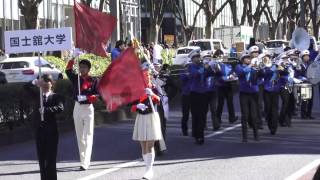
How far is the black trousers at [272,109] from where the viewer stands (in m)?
14.5

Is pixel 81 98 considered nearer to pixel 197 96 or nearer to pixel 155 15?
pixel 197 96

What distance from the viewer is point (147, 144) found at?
9.65 meters

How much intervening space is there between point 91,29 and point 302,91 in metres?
7.12

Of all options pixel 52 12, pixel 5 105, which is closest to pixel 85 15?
pixel 5 105

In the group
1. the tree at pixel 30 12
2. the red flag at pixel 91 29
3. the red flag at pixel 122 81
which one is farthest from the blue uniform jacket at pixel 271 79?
the tree at pixel 30 12

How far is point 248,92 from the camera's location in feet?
44.2

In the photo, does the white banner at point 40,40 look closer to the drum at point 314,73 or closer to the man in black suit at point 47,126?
the man in black suit at point 47,126

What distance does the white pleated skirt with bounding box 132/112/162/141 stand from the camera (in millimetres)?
9531

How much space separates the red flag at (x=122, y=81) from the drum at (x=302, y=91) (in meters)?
7.37

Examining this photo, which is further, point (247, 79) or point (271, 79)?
point (271, 79)

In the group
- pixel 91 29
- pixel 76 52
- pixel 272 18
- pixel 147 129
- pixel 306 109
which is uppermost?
pixel 272 18

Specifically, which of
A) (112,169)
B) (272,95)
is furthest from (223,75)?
(112,169)

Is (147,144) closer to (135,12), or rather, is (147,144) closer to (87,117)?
(87,117)

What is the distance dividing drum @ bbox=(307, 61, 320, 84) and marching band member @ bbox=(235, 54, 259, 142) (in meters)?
3.57
